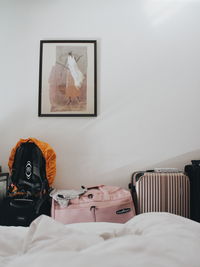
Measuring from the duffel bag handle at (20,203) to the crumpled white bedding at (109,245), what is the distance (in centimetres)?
83

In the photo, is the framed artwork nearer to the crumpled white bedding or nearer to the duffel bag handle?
the duffel bag handle

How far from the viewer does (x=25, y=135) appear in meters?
2.09

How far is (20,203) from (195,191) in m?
1.36

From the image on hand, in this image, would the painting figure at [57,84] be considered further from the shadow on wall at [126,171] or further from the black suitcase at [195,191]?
the black suitcase at [195,191]

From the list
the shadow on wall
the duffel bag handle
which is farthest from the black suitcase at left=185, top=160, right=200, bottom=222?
the duffel bag handle

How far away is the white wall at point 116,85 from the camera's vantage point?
2.07m

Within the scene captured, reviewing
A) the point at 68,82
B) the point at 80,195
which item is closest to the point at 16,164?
the point at 80,195

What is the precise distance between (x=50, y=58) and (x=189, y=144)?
4.91 feet

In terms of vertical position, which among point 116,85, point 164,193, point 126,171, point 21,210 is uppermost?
point 116,85

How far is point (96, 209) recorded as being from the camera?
5.46 feet

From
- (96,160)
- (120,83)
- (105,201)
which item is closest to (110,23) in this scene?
(120,83)

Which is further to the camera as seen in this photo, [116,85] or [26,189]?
[116,85]

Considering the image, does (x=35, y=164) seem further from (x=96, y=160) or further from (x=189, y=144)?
(x=189, y=144)

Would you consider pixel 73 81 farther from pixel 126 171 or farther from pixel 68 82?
pixel 126 171
